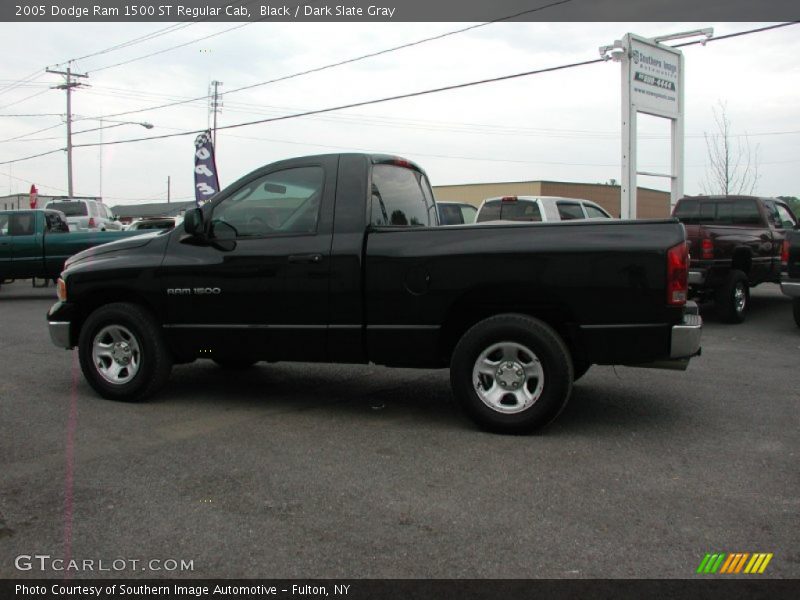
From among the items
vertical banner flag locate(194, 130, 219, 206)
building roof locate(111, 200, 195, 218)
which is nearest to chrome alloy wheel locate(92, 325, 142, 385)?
vertical banner flag locate(194, 130, 219, 206)

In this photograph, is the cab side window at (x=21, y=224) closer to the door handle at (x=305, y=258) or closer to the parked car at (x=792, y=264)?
the door handle at (x=305, y=258)

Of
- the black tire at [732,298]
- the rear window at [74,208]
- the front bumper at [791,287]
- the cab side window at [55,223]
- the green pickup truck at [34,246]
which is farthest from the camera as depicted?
the rear window at [74,208]

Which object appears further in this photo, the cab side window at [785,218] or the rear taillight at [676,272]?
the cab side window at [785,218]

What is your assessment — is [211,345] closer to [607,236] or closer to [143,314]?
[143,314]

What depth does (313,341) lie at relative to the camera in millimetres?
5766

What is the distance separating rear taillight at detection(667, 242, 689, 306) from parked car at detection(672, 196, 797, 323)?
20.2ft

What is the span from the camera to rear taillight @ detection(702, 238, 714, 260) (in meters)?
11.3

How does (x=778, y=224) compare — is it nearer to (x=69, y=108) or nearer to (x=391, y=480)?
(x=391, y=480)

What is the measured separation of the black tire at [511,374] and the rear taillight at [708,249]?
7089 mm

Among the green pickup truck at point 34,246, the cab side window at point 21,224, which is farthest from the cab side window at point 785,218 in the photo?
the cab side window at point 21,224

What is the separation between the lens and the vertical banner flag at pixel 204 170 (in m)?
22.0

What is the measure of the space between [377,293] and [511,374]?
3.77 feet

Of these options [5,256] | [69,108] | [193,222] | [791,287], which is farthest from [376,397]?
[69,108]
